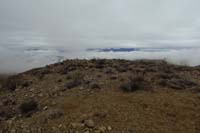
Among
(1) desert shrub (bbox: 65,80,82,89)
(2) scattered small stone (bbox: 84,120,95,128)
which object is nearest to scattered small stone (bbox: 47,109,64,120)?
(2) scattered small stone (bbox: 84,120,95,128)

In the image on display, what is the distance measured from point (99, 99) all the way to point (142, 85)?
2606 millimetres

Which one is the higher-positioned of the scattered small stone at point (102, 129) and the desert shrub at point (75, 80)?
the desert shrub at point (75, 80)

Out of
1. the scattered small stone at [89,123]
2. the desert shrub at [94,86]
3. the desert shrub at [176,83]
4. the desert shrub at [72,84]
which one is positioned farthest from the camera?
the desert shrub at [72,84]

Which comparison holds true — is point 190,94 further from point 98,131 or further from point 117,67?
point 117,67

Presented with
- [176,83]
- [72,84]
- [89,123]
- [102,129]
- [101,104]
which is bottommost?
[102,129]

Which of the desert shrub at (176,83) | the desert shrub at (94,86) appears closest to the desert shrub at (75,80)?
the desert shrub at (94,86)

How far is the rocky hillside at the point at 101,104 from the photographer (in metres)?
10.8

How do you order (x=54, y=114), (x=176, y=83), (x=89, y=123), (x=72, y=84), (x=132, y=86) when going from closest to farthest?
(x=89, y=123) → (x=54, y=114) → (x=132, y=86) → (x=72, y=84) → (x=176, y=83)

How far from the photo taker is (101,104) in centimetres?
1252

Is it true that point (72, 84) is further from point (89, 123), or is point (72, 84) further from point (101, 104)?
point (89, 123)

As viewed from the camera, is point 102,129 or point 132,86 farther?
point 132,86

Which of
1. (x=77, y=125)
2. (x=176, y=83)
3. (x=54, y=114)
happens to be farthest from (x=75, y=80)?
(x=77, y=125)

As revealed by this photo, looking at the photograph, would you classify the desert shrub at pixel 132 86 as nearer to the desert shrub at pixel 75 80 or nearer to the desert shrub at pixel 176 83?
the desert shrub at pixel 176 83

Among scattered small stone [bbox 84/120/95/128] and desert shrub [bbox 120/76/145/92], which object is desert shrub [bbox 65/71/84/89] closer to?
desert shrub [bbox 120/76/145/92]
